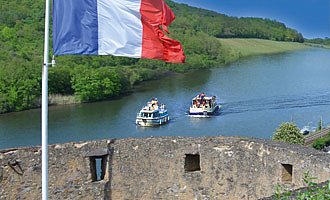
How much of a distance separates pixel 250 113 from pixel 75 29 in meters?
28.6

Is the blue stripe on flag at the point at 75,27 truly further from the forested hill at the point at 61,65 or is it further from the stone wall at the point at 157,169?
the forested hill at the point at 61,65

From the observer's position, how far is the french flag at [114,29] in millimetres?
6098

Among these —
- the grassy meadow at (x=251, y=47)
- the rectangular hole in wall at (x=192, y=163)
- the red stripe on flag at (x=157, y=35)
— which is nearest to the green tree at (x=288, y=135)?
the rectangular hole in wall at (x=192, y=163)

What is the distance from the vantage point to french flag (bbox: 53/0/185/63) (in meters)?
6.10

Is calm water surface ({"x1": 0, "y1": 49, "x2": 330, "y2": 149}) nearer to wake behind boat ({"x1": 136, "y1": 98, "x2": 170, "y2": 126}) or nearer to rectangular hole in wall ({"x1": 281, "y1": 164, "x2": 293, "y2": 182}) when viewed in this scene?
wake behind boat ({"x1": 136, "y1": 98, "x2": 170, "y2": 126})

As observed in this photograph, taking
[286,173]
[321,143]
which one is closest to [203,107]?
[321,143]

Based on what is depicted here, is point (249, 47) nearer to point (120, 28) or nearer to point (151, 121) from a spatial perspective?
point (151, 121)

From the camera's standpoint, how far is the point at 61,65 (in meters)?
44.8

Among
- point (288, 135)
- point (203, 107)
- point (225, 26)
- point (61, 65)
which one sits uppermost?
point (225, 26)

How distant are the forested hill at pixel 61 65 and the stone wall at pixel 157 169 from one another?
2722cm

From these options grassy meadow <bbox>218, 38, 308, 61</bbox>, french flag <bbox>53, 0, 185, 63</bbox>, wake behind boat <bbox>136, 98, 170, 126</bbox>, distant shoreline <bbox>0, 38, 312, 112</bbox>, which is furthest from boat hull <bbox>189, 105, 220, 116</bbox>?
grassy meadow <bbox>218, 38, 308, 61</bbox>

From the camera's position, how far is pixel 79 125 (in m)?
29.5

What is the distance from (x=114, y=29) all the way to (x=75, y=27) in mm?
447

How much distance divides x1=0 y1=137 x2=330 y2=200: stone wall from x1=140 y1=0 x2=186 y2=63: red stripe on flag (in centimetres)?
261
